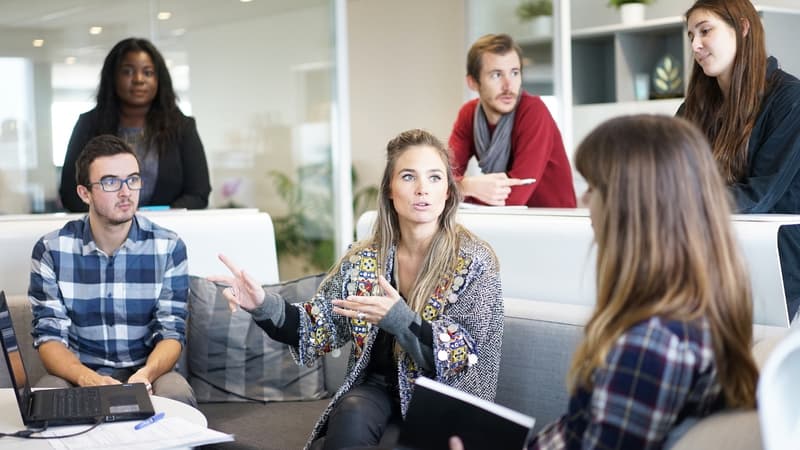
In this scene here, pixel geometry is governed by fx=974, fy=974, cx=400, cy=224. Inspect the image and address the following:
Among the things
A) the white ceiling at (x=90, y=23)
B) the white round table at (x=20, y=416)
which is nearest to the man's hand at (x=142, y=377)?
the white round table at (x=20, y=416)

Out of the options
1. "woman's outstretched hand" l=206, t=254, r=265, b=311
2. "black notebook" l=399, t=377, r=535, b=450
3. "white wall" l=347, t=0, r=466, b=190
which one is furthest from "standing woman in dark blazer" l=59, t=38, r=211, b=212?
"white wall" l=347, t=0, r=466, b=190

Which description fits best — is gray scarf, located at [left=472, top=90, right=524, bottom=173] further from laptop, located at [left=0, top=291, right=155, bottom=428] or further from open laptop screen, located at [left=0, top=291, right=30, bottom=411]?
open laptop screen, located at [left=0, top=291, right=30, bottom=411]

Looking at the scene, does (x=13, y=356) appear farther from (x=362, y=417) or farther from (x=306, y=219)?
(x=306, y=219)

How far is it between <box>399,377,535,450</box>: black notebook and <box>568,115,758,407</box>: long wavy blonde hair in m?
0.33

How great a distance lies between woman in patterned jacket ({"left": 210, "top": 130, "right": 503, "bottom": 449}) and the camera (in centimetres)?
222

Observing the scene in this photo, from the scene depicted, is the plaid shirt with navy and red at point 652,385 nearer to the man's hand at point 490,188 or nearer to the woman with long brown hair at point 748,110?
the woman with long brown hair at point 748,110

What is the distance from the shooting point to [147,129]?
13.3ft

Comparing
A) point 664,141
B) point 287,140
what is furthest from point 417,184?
point 287,140

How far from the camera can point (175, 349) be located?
2.81 metres

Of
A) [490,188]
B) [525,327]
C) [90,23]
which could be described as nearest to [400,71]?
[90,23]

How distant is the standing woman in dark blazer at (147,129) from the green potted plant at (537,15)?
2454 millimetres

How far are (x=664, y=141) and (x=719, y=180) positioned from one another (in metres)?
0.10

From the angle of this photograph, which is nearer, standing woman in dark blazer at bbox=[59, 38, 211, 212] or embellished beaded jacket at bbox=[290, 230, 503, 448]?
embellished beaded jacket at bbox=[290, 230, 503, 448]

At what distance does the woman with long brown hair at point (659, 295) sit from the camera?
4.20 feet
